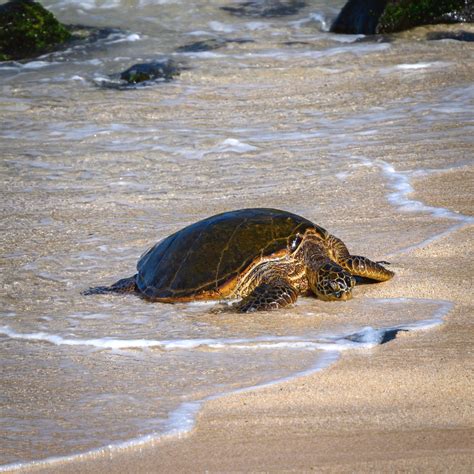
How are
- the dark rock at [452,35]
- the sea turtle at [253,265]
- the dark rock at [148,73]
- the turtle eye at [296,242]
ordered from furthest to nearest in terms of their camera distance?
1. the dark rock at [452,35]
2. the dark rock at [148,73]
3. the turtle eye at [296,242]
4. the sea turtle at [253,265]

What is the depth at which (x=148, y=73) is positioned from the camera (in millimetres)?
11609

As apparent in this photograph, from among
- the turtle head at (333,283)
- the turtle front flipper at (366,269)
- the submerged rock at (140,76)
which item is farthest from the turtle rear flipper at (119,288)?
the submerged rock at (140,76)

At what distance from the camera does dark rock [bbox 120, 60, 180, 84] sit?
1145 cm

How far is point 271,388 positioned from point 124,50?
10833 millimetres

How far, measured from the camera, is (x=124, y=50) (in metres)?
13.6

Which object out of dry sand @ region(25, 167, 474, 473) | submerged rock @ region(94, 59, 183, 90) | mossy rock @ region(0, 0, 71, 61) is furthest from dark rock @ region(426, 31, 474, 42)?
dry sand @ region(25, 167, 474, 473)

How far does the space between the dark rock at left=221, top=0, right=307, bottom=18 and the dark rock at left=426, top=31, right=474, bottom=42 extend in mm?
3806

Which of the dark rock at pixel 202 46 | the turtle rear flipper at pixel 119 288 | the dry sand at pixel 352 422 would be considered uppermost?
the dark rock at pixel 202 46

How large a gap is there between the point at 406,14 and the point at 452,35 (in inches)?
34.3

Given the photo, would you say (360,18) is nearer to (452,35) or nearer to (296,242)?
(452,35)

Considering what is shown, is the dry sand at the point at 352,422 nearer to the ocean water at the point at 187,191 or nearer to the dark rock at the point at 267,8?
the ocean water at the point at 187,191

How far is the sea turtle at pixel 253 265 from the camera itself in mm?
4578

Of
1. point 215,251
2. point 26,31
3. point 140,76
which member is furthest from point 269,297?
point 26,31

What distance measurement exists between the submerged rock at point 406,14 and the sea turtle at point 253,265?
29.2 feet
